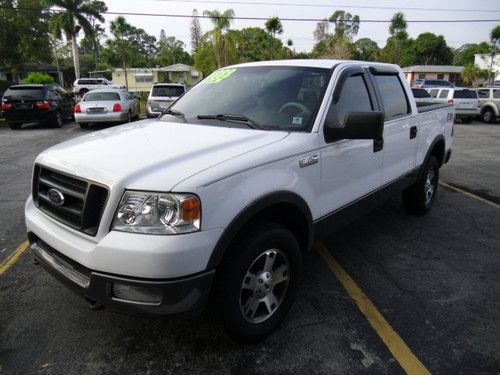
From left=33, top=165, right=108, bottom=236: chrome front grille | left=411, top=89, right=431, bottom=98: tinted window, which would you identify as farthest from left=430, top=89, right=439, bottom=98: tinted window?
left=33, top=165, right=108, bottom=236: chrome front grille

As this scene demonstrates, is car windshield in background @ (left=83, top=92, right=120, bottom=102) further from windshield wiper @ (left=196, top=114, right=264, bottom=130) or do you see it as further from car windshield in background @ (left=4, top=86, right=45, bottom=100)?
windshield wiper @ (left=196, top=114, right=264, bottom=130)

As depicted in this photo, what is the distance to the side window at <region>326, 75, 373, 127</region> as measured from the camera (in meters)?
3.37

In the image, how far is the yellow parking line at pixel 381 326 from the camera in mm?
2697

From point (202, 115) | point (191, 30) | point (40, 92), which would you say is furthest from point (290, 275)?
point (191, 30)

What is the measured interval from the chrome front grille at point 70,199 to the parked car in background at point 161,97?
43.2ft

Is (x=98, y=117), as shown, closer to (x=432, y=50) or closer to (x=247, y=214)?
(x=247, y=214)

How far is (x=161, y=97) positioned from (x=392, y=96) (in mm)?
13033

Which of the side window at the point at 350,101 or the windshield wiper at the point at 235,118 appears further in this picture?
the side window at the point at 350,101

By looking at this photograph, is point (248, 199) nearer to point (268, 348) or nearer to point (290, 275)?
point (290, 275)

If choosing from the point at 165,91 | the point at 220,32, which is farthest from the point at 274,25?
the point at 165,91

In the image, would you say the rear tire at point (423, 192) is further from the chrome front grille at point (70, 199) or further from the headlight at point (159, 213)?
the chrome front grille at point (70, 199)

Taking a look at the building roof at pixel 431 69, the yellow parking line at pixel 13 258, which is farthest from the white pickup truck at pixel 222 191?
the building roof at pixel 431 69

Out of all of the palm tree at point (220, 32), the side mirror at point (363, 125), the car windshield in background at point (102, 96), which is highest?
the palm tree at point (220, 32)

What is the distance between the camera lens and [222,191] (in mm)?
2410
